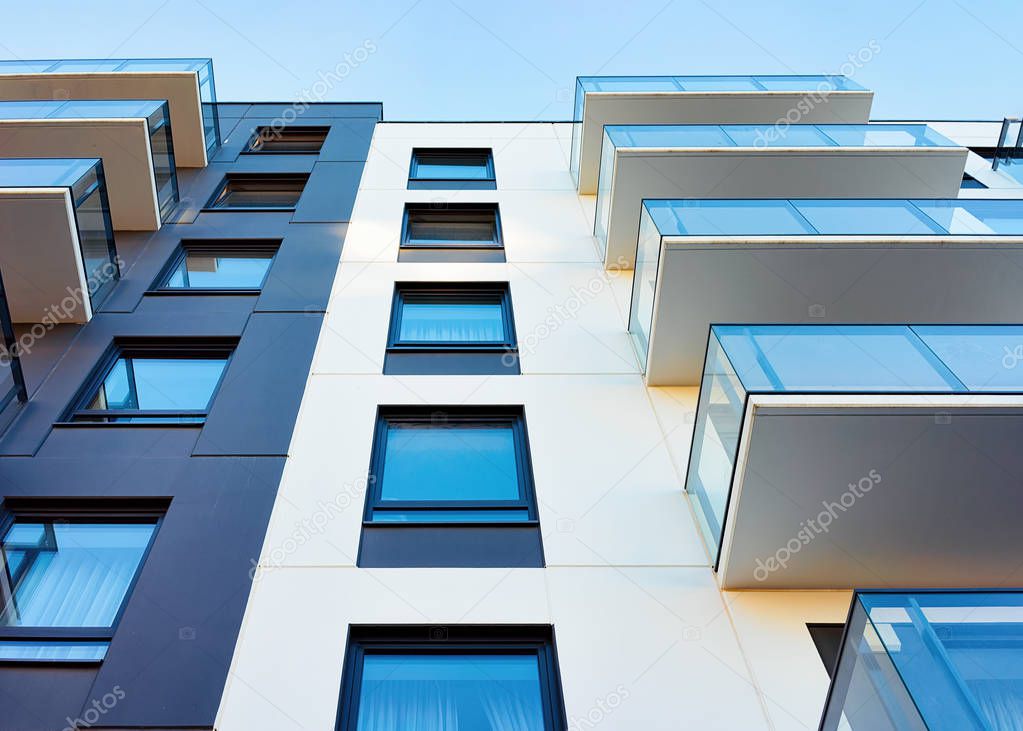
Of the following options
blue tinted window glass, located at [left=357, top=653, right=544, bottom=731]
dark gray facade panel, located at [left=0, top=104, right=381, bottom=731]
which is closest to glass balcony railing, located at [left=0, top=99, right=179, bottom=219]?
dark gray facade panel, located at [left=0, top=104, right=381, bottom=731]

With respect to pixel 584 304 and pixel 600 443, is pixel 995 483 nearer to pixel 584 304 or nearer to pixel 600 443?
pixel 600 443

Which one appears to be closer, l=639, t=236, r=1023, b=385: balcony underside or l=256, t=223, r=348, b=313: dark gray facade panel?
l=639, t=236, r=1023, b=385: balcony underside

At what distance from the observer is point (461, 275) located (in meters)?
12.4

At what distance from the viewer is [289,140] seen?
59.0 ft

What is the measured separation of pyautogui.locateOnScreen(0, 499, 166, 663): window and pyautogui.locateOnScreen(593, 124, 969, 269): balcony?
25.1 feet

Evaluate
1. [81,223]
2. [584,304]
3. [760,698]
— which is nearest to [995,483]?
[760,698]

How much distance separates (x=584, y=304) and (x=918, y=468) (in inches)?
226

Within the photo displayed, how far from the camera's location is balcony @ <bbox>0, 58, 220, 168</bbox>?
51.6ft

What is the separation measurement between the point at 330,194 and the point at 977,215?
10227mm

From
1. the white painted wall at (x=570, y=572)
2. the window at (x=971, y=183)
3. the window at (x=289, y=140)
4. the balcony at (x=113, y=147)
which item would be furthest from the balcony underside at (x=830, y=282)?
the window at (x=289, y=140)

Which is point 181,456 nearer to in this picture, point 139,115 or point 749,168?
point 139,115

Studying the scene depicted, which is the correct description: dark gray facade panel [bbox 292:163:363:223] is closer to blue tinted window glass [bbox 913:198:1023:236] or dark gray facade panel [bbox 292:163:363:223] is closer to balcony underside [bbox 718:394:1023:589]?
blue tinted window glass [bbox 913:198:1023:236]

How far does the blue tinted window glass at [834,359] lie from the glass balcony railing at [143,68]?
12.8 m

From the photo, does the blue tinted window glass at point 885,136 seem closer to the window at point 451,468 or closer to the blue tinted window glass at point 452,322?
the blue tinted window glass at point 452,322
